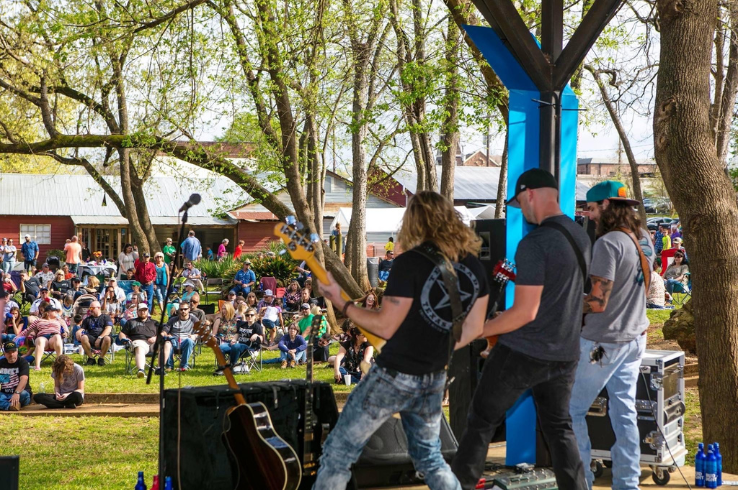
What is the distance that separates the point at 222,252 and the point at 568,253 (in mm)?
27717

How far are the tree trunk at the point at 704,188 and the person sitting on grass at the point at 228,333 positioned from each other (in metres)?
8.75

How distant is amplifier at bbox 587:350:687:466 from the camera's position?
5.38 m

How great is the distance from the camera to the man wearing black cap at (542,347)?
395 cm

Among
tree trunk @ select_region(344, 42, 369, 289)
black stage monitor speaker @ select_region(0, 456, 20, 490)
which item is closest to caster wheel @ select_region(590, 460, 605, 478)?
black stage monitor speaker @ select_region(0, 456, 20, 490)

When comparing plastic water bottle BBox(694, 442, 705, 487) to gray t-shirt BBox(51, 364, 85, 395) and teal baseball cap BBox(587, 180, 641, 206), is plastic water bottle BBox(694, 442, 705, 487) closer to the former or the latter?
teal baseball cap BBox(587, 180, 641, 206)

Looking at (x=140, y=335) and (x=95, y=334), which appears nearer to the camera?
(x=140, y=335)

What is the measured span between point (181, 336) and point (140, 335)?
801mm

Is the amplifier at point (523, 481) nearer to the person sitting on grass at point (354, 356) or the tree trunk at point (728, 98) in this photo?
the person sitting on grass at point (354, 356)

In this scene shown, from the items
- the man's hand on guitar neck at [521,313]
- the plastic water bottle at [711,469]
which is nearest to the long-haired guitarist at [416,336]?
the man's hand on guitar neck at [521,313]

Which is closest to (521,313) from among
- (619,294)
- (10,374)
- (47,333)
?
(619,294)

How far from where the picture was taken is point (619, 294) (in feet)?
14.9

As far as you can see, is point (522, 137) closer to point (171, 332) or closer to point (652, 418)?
point (652, 418)

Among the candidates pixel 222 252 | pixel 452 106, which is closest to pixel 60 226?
pixel 222 252

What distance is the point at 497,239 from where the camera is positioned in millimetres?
5535
